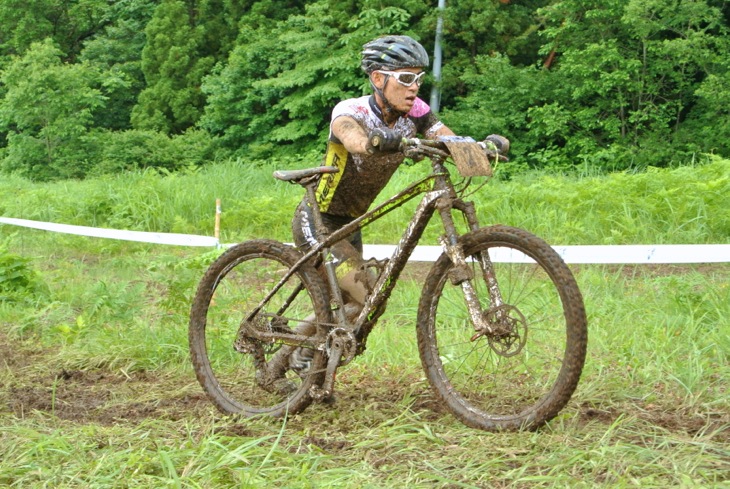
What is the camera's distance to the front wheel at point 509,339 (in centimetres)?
406

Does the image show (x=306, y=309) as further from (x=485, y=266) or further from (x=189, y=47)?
(x=189, y=47)

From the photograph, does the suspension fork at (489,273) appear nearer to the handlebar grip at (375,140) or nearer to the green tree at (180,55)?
the handlebar grip at (375,140)

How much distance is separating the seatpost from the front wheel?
504mm

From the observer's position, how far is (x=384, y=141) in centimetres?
426

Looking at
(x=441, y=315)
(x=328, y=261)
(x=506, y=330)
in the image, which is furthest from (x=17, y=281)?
(x=506, y=330)

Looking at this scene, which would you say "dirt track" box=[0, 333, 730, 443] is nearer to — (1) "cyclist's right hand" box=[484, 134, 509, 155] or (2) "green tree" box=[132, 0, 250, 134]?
(1) "cyclist's right hand" box=[484, 134, 509, 155]

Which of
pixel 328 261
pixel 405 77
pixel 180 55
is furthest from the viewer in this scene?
pixel 180 55

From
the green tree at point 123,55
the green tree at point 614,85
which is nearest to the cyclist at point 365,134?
the green tree at point 614,85

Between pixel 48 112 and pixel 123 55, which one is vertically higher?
pixel 123 55

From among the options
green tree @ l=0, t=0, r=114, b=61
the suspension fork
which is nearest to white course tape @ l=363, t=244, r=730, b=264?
the suspension fork

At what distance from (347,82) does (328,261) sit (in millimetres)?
14473

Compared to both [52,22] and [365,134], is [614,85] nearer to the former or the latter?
[365,134]

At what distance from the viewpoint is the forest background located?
17.0m

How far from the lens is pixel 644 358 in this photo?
17.7ft
